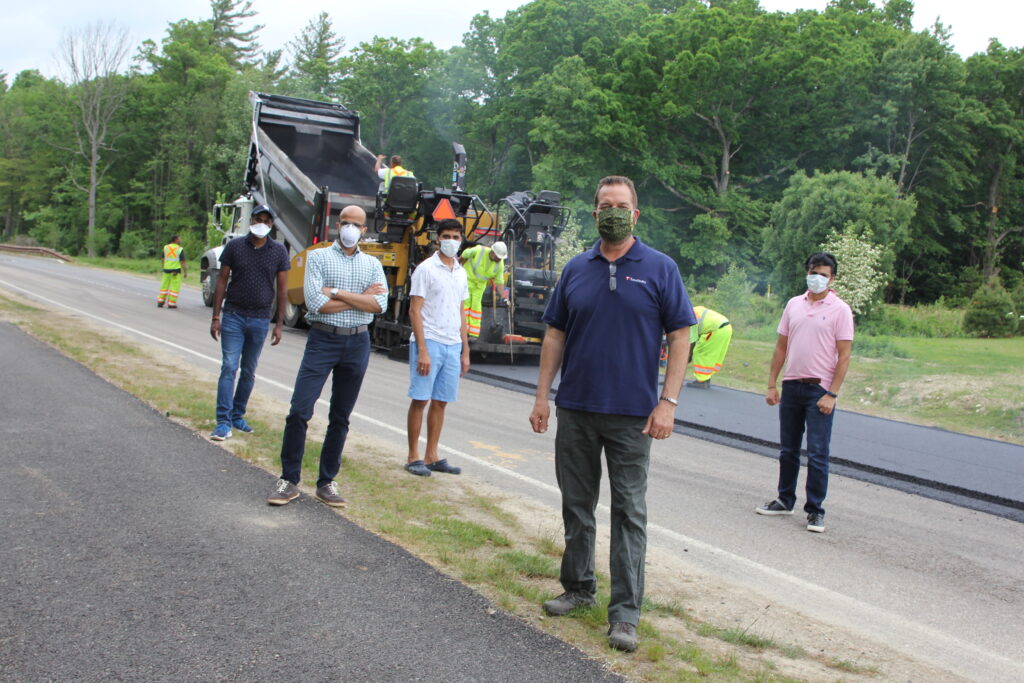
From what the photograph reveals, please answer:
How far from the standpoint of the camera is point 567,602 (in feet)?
14.9

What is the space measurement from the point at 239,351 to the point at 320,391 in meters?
2.47

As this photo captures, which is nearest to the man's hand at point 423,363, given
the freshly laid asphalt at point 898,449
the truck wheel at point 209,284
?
the freshly laid asphalt at point 898,449

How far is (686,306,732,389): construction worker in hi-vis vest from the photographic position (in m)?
13.5

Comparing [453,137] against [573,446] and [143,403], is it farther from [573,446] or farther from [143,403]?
[573,446]

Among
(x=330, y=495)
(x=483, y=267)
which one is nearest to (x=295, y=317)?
(x=483, y=267)

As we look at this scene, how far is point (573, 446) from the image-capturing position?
14.9ft

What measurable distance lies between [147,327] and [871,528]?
14380mm

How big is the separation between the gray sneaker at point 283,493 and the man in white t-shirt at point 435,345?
4.39 feet

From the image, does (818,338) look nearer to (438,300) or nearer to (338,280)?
(438,300)

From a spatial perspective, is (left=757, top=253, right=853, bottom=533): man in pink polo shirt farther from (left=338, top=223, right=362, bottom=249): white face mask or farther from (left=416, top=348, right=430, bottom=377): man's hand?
(left=338, top=223, right=362, bottom=249): white face mask

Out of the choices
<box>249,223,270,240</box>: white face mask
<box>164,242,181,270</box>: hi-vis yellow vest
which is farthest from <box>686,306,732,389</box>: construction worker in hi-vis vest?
<box>164,242,181,270</box>: hi-vis yellow vest

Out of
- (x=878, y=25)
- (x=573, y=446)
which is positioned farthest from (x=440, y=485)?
(x=878, y=25)

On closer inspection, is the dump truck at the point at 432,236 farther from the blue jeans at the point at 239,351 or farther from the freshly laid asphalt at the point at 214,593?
the freshly laid asphalt at the point at 214,593

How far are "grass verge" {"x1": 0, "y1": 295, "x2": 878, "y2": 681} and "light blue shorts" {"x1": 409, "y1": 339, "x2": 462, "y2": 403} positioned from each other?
0.64 m
